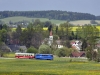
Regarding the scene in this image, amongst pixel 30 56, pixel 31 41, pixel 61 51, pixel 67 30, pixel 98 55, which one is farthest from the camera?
pixel 67 30

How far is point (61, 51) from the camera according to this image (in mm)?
132125

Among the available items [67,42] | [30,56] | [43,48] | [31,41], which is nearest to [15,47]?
[31,41]

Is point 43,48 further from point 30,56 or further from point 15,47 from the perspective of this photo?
point 15,47

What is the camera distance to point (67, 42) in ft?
550

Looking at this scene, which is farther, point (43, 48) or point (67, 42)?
point (67, 42)

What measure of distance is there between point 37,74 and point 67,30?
149802 millimetres

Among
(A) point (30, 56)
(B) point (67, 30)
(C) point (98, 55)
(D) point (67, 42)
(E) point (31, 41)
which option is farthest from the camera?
(B) point (67, 30)

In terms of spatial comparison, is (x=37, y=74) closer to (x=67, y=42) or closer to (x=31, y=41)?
(x=67, y=42)

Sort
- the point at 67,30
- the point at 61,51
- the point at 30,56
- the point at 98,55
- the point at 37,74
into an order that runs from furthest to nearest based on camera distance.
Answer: the point at 67,30 < the point at 61,51 < the point at 30,56 < the point at 98,55 < the point at 37,74

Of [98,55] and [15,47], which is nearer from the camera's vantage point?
[98,55]

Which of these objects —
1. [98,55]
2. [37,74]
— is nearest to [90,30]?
[98,55]

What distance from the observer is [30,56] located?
11644cm

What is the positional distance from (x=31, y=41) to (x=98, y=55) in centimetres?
8215

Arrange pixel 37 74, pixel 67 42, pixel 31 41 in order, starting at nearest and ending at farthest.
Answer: pixel 37 74, pixel 67 42, pixel 31 41
